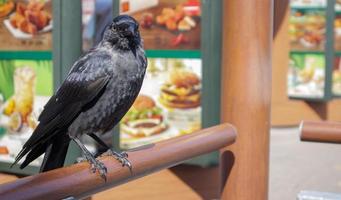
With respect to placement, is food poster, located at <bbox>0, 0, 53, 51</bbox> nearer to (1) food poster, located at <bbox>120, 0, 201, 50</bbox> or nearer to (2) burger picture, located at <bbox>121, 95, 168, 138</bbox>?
(1) food poster, located at <bbox>120, 0, 201, 50</bbox>

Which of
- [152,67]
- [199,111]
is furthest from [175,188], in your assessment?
[152,67]

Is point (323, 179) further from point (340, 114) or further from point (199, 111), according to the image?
point (340, 114)

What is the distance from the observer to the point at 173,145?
269 cm

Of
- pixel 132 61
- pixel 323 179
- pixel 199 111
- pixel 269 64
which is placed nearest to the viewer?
pixel 132 61

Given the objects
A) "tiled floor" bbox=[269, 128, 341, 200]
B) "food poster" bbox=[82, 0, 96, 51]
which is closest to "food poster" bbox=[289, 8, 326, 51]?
"tiled floor" bbox=[269, 128, 341, 200]

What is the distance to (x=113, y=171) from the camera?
2.22 m

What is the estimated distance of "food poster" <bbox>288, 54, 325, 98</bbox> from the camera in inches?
371

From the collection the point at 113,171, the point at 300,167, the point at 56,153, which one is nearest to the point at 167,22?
the point at 56,153

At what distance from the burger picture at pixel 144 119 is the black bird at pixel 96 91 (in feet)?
6.62

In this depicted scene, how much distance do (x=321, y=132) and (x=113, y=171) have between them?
1.16 m

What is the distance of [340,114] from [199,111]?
5.45 metres

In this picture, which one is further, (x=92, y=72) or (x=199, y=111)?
(x=199, y=111)

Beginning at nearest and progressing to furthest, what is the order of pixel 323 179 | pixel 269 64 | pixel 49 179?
1. pixel 49 179
2. pixel 269 64
3. pixel 323 179

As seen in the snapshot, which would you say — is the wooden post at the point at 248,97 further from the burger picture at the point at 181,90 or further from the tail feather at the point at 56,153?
the burger picture at the point at 181,90
